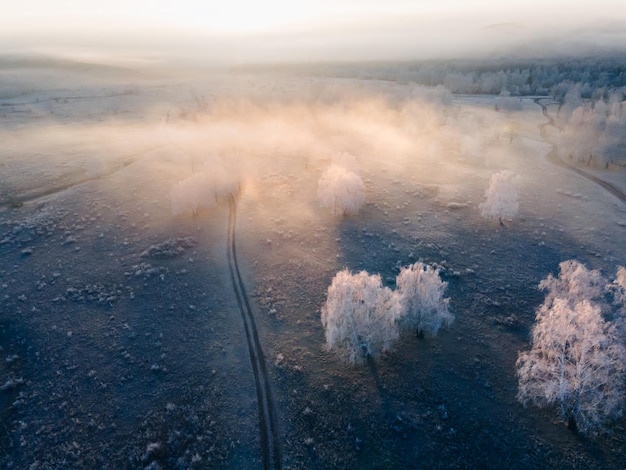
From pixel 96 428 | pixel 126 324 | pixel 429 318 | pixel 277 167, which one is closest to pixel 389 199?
pixel 277 167

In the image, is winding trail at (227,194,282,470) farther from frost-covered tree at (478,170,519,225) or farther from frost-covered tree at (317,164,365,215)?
frost-covered tree at (478,170,519,225)

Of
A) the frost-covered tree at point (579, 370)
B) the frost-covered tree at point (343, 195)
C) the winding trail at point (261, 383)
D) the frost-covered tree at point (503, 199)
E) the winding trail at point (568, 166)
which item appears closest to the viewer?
the frost-covered tree at point (579, 370)

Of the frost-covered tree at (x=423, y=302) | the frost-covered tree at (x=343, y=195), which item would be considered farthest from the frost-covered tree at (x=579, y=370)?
the frost-covered tree at (x=343, y=195)

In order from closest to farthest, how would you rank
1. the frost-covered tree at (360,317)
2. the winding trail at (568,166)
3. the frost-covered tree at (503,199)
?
the frost-covered tree at (360,317) → the frost-covered tree at (503,199) → the winding trail at (568,166)

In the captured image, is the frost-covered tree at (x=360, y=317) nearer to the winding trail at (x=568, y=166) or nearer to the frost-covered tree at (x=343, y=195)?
the frost-covered tree at (x=343, y=195)

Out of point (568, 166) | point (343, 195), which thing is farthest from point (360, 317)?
point (568, 166)

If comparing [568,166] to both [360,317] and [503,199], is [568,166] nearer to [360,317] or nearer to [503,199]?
[503,199]

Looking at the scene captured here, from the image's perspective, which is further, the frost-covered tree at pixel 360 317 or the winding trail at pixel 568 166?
the winding trail at pixel 568 166
